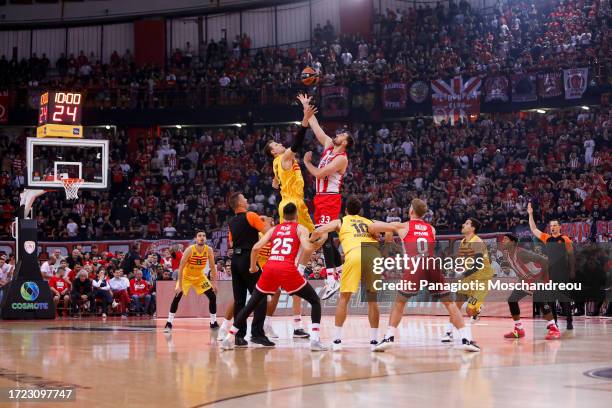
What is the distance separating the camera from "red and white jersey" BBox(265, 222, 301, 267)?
38.9 ft

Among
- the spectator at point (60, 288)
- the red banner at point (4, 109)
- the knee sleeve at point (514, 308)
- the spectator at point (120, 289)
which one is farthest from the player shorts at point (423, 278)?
the red banner at point (4, 109)

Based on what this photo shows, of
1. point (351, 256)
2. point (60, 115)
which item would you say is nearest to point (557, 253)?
point (351, 256)

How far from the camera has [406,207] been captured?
3088cm

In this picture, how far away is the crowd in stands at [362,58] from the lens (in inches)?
1312

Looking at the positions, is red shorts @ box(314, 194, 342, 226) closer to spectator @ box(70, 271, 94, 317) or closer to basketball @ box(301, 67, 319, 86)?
basketball @ box(301, 67, 319, 86)

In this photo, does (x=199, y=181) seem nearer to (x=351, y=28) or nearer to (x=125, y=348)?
(x=351, y=28)

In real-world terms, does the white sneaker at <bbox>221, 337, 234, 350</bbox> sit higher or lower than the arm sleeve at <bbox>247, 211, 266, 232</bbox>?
lower

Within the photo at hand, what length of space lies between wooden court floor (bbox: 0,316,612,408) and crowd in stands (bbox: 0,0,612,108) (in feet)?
68.1

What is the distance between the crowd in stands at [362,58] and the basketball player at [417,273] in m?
22.1

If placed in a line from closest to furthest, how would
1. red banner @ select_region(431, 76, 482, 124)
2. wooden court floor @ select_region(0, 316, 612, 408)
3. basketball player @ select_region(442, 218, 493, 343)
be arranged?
wooden court floor @ select_region(0, 316, 612, 408), basketball player @ select_region(442, 218, 493, 343), red banner @ select_region(431, 76, 482, 124)

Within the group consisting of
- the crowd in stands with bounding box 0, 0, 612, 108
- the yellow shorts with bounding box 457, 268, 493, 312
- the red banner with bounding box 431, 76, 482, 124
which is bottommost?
the yellow shorts with bounding box 457, 268, 493, 312

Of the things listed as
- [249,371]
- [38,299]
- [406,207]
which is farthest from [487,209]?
[249,371]

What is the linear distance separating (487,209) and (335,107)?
9.51 m

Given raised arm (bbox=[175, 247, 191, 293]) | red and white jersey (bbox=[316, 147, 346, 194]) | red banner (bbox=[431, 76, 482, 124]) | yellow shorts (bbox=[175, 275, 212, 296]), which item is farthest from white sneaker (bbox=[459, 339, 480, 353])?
red banner (bbox=[431, 76, 482, 124])
